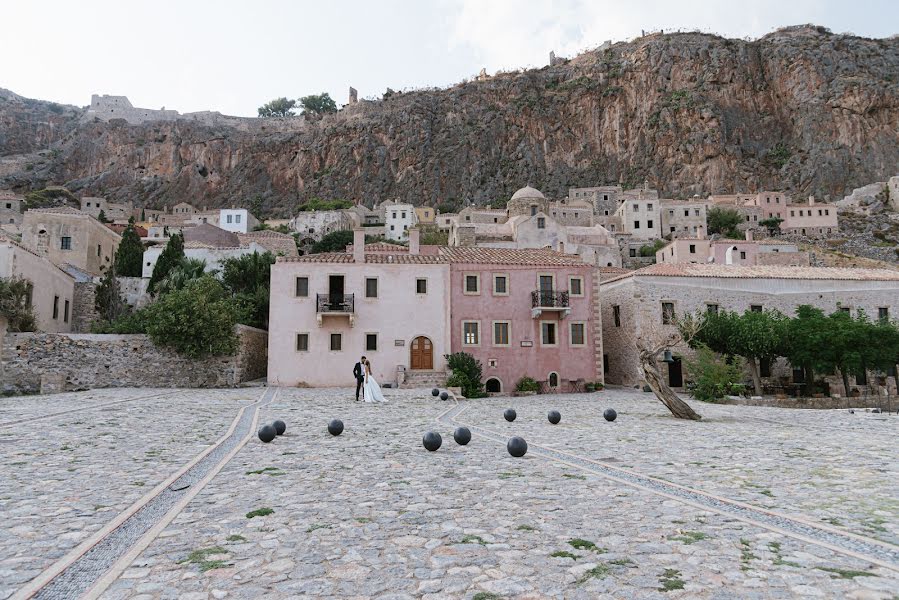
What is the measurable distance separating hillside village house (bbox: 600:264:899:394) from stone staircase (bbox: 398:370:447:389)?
11.7 m

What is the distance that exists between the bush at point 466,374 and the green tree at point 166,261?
2529cm

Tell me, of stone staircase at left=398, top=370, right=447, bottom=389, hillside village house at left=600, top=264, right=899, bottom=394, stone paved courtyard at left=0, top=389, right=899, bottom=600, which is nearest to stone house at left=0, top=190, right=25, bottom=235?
stone staircase at left=398, top=370, right=447, bottom=389

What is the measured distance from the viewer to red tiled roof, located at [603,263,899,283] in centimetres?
3362

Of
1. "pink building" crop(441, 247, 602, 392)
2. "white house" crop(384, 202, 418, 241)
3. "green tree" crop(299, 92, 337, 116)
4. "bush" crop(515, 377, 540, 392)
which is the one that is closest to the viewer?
"bush" crop(515, 377, 540, 392)

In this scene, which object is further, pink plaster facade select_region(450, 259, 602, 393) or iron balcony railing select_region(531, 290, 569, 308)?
iron balcony railing select_region(531, 290, 569, 308)

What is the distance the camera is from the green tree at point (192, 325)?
28328 millimetres

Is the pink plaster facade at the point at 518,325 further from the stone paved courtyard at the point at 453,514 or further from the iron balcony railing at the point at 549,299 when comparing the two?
the stone paved courtyard at the point at 453,514

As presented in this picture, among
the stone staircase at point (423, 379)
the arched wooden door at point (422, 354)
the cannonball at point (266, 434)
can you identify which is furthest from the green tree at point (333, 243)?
the cannonball at point (266, 434)

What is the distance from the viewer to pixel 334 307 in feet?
99.5

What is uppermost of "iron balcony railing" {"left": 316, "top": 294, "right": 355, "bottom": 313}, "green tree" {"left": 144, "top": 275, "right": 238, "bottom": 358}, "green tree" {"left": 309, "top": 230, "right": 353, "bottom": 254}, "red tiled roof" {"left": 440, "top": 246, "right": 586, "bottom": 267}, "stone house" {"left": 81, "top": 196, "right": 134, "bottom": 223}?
"stone house" {"left": 81, "top": 196, "right": 134, "bottom": 223}

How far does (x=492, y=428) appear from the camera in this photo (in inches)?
586

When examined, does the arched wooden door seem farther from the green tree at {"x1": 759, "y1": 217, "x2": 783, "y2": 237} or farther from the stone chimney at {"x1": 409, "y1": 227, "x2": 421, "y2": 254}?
the green tree at {"x1": 759, "y1": 217, "x2": 783, "y2": 237}

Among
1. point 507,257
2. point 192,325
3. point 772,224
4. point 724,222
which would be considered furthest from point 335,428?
point 772,224

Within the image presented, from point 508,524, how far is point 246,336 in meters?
29.3
